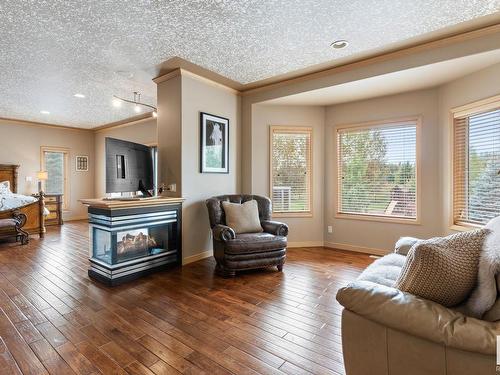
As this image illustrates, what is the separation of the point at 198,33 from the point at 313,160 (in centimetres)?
283

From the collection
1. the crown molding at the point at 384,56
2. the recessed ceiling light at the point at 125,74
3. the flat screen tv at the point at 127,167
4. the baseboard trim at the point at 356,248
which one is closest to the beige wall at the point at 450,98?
the crown molding at the point at 384,56

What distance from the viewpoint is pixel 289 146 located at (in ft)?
15.7

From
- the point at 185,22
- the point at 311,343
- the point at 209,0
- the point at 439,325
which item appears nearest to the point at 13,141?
the point at 185,22

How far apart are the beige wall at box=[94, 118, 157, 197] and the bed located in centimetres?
198

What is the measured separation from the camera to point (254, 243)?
3.35 m

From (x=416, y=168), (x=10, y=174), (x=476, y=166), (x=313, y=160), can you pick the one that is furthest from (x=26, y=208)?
(x=476, y=166)

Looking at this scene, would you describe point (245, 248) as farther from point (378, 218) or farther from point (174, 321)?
point (378, 218)

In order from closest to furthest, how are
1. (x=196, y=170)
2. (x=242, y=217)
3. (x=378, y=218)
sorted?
(x=242, y=217) < (x=196, y=170) < (x=378, y=218)

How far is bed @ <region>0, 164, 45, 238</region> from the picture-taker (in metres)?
5.08

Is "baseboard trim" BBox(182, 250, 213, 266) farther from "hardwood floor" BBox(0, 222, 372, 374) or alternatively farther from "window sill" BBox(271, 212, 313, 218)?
"window sill" BBox(271, 212, 313, 218)

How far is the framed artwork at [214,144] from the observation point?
158 inches

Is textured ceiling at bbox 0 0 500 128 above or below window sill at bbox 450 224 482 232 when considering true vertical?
above

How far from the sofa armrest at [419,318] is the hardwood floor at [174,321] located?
2.44 ft

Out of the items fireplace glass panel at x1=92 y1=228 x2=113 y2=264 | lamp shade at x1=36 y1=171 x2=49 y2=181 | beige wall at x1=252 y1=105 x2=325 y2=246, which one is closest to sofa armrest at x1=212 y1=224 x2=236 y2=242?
fireplace glass panel at x1=92 y1=228 x2=113 y2=264
